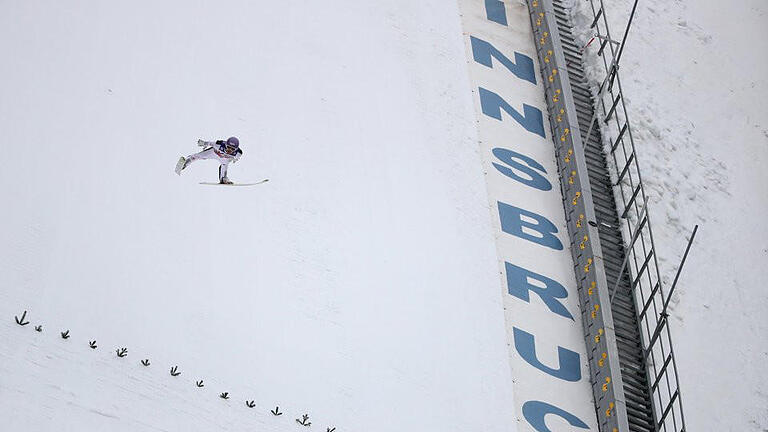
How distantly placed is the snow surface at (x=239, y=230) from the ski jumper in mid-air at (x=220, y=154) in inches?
4.9

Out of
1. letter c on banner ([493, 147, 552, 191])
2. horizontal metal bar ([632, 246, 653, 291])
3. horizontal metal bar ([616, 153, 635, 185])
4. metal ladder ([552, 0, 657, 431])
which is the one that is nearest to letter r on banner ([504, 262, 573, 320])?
metal ladder ([552, 0, 657, 431])

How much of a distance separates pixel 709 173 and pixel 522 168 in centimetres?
294

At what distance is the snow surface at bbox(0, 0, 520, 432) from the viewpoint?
10023 mm

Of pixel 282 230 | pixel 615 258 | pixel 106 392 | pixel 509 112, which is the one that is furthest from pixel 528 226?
pixel 106 392

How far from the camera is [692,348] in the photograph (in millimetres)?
13023

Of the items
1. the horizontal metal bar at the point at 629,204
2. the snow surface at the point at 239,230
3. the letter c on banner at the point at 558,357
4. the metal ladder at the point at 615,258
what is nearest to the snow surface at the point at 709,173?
the metal ladder at the point at 615,258

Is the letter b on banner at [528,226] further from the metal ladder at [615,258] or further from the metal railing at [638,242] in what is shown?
the metal railing at [638,242]

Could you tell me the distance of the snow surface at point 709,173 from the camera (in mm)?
12977

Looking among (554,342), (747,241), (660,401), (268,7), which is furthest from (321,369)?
(747,241)

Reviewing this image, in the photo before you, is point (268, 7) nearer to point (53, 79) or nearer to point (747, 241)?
point (53, 79)

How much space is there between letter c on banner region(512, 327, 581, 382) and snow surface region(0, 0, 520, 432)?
1.23ft

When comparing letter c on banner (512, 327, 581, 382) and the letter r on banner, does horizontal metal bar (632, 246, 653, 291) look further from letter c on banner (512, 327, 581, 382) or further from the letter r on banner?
letter c on banner (512, 327, 581, 382)

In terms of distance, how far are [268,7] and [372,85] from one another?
1.53 meters

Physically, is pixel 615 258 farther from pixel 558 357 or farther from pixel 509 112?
pixel 509 112
